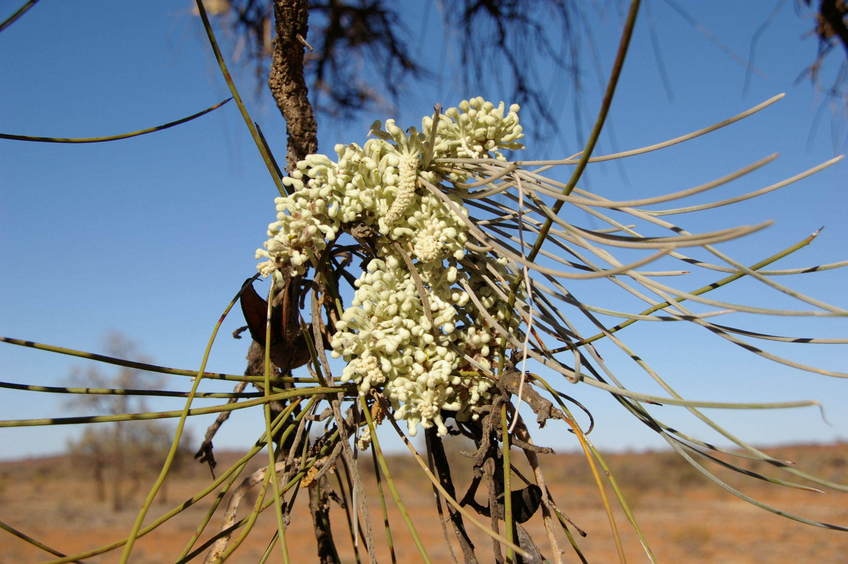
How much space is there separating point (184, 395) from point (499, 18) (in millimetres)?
947

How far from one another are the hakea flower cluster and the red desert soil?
4.01 meters

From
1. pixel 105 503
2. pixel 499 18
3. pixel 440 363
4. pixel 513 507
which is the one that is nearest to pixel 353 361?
pixel 440 363

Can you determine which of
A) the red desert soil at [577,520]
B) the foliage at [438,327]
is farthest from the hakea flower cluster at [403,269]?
the red desert soil at [577,520]

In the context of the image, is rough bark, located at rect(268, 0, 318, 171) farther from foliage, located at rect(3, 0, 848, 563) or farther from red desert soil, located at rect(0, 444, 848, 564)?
red desert soil, located at rect(0, 444, 848, 564)

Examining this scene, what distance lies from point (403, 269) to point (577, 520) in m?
8.70

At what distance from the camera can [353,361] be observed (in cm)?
47

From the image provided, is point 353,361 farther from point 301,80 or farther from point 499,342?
point 301,80

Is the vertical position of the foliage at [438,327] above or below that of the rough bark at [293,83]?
below

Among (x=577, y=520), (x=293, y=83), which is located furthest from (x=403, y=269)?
(x=577, y=520)

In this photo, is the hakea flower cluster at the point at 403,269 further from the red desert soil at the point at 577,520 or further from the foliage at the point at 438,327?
the red desert soil at the point at 577,520

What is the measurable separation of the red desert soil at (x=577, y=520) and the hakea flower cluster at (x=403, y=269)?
4009mm

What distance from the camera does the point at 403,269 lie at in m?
0.49

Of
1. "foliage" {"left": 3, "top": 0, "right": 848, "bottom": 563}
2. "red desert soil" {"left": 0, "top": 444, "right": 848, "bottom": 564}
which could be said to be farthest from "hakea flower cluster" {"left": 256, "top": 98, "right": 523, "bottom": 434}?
"red desert soil" {"left": 0, "top": 444, "right": 848, "bottom": 564}

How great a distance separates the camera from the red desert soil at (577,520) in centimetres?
669
